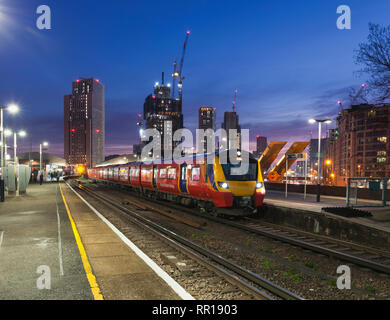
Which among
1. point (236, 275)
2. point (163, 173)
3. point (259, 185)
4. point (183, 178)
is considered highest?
point (163, 173)

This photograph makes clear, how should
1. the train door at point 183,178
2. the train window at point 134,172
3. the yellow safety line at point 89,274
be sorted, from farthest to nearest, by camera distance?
1. the train window at point 134,172
2. the train door at point 183,178
3. the yellow safety line at point 89,274

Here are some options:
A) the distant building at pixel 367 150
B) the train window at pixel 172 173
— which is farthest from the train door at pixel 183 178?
the distant building at pixel 367 150

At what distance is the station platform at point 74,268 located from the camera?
17.0 feet

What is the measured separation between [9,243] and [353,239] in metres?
11.4

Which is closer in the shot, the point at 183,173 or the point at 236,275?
the point at 236,275

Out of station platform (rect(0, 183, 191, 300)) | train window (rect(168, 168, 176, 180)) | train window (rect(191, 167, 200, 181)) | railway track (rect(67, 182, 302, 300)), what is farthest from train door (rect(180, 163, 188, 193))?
railway track (rect(67, 182, 302, 300))

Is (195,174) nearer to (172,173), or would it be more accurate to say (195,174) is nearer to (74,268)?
(172,173)

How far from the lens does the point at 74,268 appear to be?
6.49 metres

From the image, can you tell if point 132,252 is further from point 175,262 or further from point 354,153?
point 354,153

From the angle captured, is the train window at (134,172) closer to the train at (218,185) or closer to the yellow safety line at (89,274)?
the train at (218,185)

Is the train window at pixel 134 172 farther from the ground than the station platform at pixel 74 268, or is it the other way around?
the train window at pixel 134 172

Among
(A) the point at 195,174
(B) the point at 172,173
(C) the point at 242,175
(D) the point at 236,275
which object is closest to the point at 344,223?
(C) the point at 242,175

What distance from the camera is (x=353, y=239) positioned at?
10.3 m
